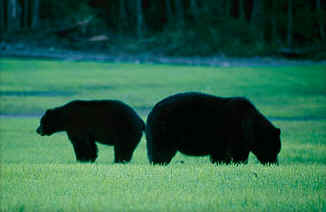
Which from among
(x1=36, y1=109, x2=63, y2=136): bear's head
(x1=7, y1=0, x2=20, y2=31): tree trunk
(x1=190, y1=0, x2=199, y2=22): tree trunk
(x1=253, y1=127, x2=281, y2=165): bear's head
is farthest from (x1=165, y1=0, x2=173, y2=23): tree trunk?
(x1=253, y1=127, x2=281, y2=165): bear's head

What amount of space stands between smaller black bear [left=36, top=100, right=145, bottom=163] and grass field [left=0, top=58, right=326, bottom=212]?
723 millimetres

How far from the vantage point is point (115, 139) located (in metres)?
11.1

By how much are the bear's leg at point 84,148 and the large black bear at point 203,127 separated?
2.20 meters

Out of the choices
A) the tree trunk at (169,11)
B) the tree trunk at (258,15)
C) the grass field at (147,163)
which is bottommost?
the tree trunk at (169,11)

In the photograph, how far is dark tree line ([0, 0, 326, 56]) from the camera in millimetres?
63906

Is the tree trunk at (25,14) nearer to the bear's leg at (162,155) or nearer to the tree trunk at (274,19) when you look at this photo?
the tree trunk at (274,19)

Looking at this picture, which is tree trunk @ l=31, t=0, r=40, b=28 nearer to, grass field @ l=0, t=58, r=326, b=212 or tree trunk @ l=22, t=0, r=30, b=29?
tree trunk @ l=22, t=0, r=30, b=29

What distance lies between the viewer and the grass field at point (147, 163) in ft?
20.4

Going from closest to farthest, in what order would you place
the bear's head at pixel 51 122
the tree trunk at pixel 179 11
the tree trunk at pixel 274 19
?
the bear's head at pixel 51 122 < the tree trunk at pixel 274 19 < the tree trunk at pixel 179 11

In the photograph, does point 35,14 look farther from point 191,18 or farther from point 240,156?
point 240,156

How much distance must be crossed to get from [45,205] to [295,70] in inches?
1673

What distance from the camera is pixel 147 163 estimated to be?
37.8ft

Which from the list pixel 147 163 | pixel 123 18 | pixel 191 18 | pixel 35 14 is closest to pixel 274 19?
pixel 191 18

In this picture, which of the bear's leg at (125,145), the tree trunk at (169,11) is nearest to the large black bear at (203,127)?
the bear's leg at (125,145)
